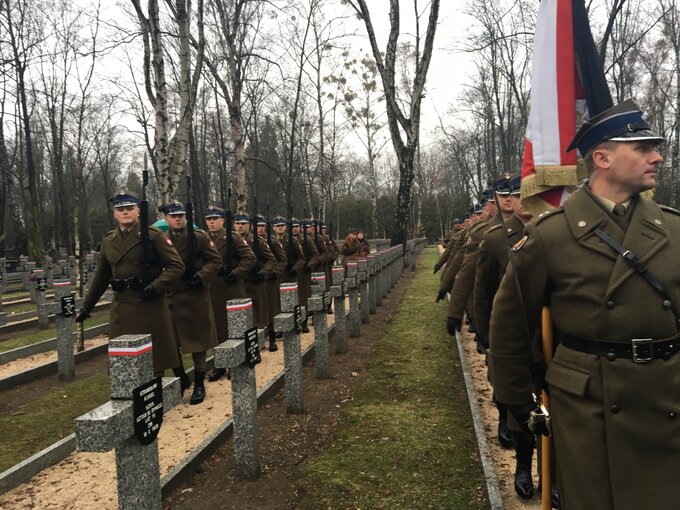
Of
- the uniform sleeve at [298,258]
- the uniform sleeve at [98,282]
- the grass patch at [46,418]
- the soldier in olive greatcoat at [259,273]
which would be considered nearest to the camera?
the grass patch at [46,418]

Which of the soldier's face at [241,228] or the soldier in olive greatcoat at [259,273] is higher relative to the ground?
the soldier's face at [241,228]

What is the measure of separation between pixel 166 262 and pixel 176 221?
3.52 ft

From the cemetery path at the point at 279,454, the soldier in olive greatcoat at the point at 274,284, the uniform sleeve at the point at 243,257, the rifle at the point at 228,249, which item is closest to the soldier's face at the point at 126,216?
the rifle at the point at 228,249

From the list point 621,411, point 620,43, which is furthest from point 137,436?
point 620,43

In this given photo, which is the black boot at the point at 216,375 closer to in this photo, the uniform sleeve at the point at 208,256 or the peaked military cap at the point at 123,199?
the uniform sleeve at the point at 208,256

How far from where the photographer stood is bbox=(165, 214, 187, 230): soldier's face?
6.11 metres

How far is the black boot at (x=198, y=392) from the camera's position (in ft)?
18.7

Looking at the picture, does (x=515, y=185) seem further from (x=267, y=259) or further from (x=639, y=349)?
(x=267, y=259)

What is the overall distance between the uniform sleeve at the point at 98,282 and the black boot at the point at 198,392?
155 centimetres

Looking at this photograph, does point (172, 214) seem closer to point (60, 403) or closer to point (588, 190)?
point (60, 403)

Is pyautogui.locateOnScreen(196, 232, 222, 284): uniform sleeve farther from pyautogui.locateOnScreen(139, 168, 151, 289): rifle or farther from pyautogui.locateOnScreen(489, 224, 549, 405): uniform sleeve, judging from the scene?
pyautogui.locateOnScreen(489, 224, 549, 405): uniform sleeve

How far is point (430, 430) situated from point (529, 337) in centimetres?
270

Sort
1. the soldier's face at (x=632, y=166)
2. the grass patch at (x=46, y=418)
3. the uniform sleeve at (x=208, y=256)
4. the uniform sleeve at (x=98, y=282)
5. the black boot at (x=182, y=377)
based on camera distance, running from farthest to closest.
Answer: the uniform sleeve at (x=208, y=256)
the black boot at (x=182, y=377)
the uniform sleeve at (x=98, y=282)
the grass patch at (x=46, y=418)
the soldier's face at (x=632, y=166)

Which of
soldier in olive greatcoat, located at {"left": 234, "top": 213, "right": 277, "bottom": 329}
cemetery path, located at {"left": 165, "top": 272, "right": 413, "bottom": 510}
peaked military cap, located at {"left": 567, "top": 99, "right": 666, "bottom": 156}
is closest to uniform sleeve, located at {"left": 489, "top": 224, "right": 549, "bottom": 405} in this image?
peaked military cap, located at {"left": 567, "top": 99, "right": 666, "bottom": 156}
